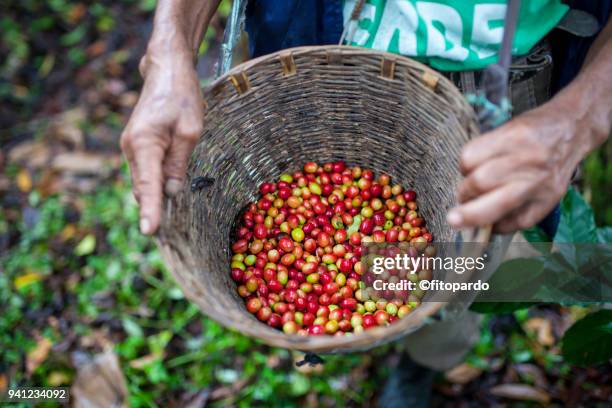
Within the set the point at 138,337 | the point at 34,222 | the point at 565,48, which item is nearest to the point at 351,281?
the point at 565,48

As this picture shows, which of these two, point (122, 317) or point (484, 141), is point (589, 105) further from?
point (122, 317)

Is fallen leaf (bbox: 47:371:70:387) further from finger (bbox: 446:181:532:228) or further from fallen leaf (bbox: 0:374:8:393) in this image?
finger (bbox: 446:181:532:228)

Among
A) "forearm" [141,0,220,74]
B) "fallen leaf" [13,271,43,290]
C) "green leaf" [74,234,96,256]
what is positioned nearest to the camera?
"forearm" [141,0,220,74]

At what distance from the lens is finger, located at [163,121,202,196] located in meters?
1.52

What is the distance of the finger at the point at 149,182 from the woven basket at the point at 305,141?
67 mm

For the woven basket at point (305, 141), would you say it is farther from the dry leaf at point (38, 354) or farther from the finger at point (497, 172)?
the dry leaf at point (38, 354)

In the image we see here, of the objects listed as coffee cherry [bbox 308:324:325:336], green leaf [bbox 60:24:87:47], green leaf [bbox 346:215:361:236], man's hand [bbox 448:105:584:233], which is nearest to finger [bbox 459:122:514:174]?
man's hand [bbox 448:105:584:233]

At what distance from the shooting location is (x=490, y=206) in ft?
4.02

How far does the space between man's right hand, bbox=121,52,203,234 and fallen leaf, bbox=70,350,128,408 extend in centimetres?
155

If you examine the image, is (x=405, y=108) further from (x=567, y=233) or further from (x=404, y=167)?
(x=567, y=233)

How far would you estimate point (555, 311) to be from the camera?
2.78m

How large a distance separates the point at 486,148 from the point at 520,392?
1797mm

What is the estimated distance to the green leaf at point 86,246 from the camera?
122 inches

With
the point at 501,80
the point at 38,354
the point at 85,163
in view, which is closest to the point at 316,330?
the point at 501,80
